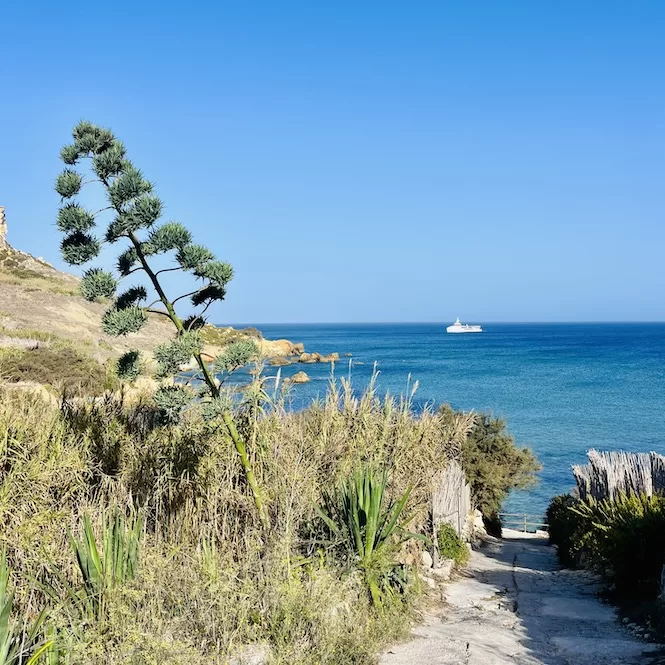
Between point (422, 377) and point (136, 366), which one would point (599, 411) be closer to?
point (422, 377)

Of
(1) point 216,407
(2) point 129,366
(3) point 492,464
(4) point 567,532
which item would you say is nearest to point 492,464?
(3) point 492,464

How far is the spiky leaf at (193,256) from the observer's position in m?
5.59

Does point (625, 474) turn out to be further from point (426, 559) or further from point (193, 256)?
point (193, 256)

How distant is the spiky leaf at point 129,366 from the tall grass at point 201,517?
1.03 meters

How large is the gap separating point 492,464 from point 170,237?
509 inches

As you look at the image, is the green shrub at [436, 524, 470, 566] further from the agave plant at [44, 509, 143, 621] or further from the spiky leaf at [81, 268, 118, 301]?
the spiky leaf at [81, 268, 118, 301]

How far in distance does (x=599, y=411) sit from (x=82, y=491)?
138ft

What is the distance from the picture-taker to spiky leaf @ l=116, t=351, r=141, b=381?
558 cm

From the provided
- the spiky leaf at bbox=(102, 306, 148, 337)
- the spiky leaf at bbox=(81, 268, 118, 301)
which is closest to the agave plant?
the spiky leaf at bbox=(102, 306, 148, 337)

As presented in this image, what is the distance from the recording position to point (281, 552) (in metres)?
5.57

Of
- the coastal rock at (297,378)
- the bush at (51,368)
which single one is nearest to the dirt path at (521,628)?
the coastal rock at (297,378)

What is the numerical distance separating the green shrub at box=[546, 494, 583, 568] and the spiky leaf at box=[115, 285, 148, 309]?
827 cm

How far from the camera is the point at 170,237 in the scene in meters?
5.58

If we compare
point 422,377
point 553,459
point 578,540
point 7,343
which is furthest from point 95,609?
point 422,377
